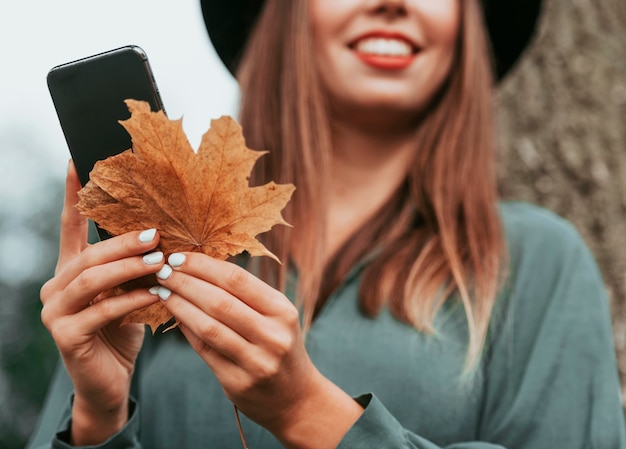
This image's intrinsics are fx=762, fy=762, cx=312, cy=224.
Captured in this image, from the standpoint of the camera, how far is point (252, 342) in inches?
46.2

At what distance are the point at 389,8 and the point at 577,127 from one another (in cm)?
94

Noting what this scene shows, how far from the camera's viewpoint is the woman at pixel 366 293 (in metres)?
1.22

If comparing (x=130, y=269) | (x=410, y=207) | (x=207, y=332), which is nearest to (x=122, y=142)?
(x=130, y=269)

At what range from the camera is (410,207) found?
1971mm

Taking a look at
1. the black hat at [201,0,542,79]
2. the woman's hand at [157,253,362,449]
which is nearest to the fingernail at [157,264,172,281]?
the woman's hand at [157,253,362,449]

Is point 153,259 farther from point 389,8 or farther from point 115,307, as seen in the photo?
point 389,8

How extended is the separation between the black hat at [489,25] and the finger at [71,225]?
1.11 m

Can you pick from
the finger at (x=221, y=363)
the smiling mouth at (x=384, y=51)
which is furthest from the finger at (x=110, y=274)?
the smiling mouth at (x=384, y=51)

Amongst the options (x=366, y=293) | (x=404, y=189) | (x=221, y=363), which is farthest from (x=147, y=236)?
(x=404, y=189)

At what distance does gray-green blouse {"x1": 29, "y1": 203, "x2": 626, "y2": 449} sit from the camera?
160cm

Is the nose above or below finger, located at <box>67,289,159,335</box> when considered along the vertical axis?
above

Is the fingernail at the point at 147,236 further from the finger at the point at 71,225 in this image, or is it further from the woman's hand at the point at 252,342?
the finger at the point at 71,225

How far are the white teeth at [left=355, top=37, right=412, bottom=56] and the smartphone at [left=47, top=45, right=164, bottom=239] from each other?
2.48 ft

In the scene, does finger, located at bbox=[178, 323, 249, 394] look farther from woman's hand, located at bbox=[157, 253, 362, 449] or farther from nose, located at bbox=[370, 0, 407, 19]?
nose, located at bbox=[370, 0, 407, 19]
